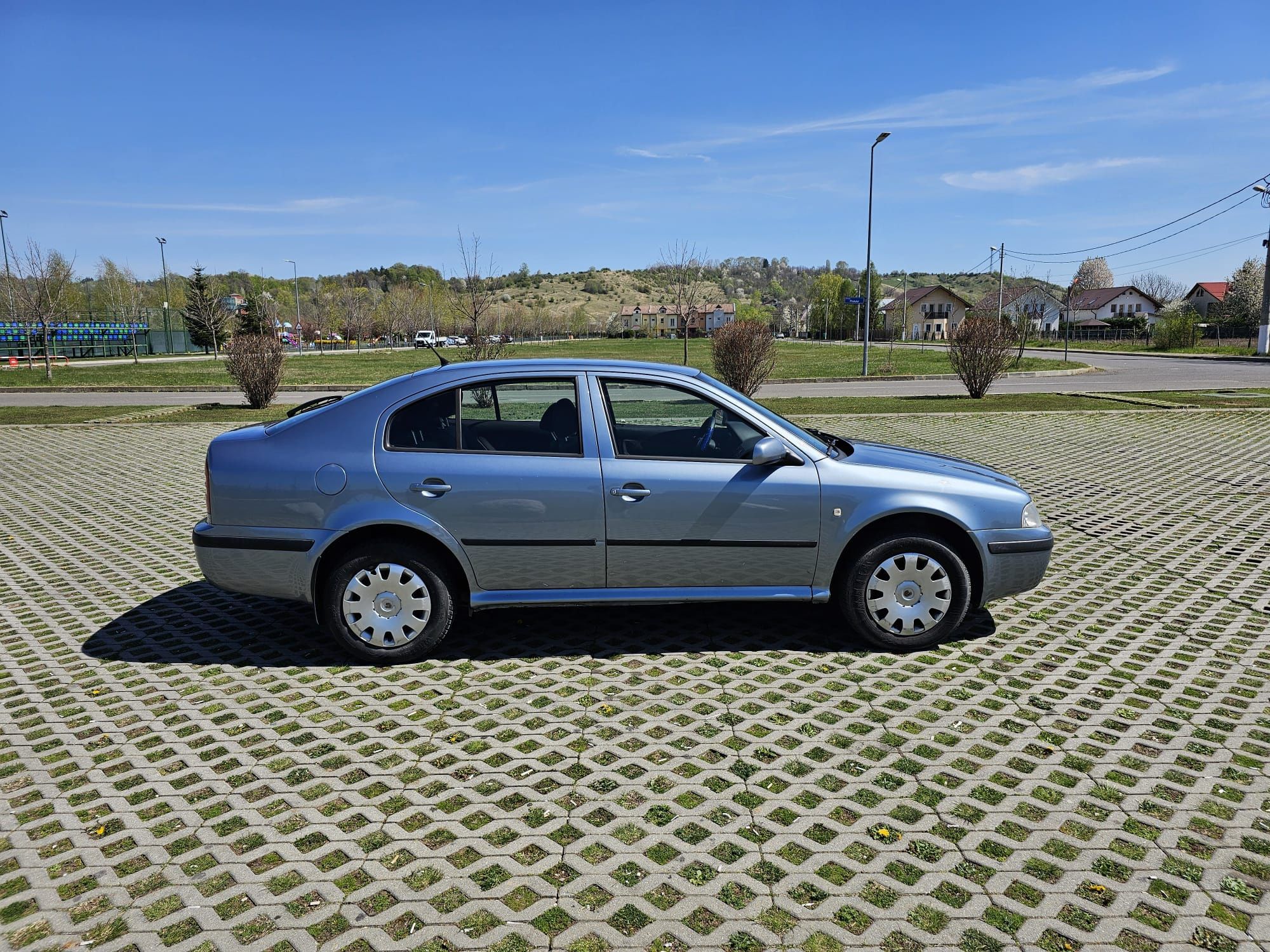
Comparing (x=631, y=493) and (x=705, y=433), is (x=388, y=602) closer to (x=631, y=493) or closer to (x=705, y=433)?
(x=631, y=493)

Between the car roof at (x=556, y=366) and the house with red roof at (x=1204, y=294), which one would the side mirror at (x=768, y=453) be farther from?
the house with red roof at (x=1204, y=294)

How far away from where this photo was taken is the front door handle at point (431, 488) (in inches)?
187

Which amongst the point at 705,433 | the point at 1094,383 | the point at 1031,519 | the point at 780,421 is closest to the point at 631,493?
the point at 705,433

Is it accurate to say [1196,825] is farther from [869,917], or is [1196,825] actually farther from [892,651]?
[892,651]

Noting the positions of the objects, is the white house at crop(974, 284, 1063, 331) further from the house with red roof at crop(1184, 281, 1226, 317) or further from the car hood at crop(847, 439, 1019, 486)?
the car hood at crop(847, 439, 1019, 486)

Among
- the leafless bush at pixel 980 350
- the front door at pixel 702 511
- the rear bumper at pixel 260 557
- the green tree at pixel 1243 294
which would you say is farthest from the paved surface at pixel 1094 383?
the green tree at pixel 1243 294

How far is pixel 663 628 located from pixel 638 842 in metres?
2.32

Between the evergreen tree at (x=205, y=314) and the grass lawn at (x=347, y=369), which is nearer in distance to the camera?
the grass lawn at (x=347, y=369)

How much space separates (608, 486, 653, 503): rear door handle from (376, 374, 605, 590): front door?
9cm

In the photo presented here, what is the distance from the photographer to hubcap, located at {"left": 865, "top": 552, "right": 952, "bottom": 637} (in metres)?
4.96

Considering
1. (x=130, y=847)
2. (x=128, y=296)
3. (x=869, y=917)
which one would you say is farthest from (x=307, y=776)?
(x=128, y=296)

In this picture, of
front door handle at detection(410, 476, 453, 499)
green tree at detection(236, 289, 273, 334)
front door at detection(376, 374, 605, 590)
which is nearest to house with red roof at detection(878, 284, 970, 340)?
green tree at detection(236, 289, 273, 334)

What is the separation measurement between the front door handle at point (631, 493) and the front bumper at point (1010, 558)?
195 centimetres

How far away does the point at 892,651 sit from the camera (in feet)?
16.7
